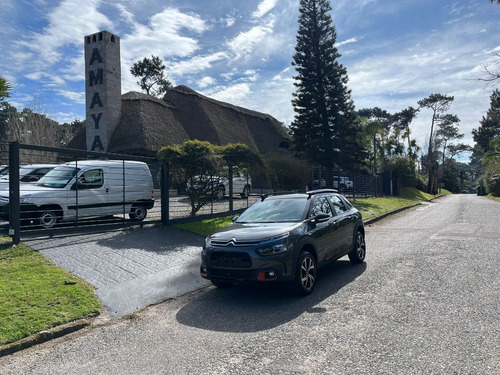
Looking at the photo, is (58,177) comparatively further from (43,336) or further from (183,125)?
(183,125)

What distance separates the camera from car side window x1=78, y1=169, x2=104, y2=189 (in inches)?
428

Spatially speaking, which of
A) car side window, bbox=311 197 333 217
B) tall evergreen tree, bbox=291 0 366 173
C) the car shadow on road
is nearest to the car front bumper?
the car shadow on road

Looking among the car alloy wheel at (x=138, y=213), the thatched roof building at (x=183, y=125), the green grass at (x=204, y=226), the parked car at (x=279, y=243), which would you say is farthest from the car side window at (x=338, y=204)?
the thatched roof building at (x=183, y=125)

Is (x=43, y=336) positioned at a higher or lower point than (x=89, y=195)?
lower

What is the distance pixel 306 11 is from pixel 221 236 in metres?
32.8

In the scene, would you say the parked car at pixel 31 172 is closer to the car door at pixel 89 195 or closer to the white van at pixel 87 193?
the white van at pixel 87 193

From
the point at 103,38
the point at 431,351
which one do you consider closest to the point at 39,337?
the point at 431,351

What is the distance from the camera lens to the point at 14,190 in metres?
8.12

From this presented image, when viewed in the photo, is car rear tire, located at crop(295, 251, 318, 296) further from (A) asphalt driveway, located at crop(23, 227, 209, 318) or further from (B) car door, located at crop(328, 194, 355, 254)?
(A) asphalt driveway, located at crop(23, 227, 209, 318)

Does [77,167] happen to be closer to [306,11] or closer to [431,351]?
[431,351]

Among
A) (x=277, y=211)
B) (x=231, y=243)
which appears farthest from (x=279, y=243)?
(x=277, y=211)

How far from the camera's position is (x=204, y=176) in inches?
489

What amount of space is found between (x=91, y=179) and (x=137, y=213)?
1753 mm

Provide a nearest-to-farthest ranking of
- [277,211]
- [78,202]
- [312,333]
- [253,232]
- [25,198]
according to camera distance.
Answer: [312,333], [253,232], [277,211], [25,198], [78,202]
